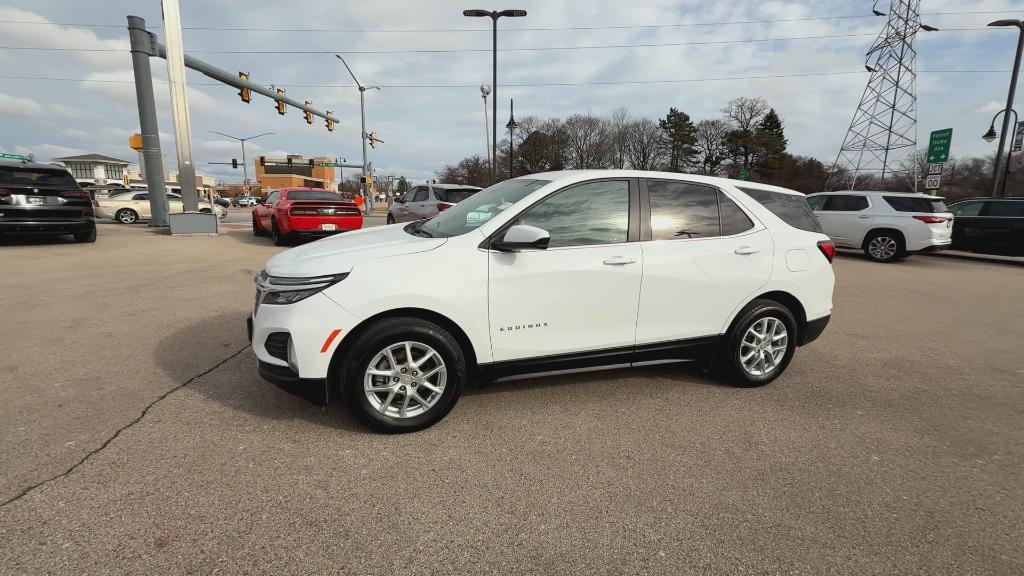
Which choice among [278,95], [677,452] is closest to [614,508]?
[677,452]

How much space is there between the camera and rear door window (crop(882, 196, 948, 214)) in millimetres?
11523

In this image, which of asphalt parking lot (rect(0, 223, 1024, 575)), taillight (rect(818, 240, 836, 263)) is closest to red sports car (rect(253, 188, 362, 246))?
asphalt parking lot (rect(0, 223, 1024, 575))

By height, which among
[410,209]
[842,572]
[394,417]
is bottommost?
[842,572]

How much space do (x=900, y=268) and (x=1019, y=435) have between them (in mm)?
9893

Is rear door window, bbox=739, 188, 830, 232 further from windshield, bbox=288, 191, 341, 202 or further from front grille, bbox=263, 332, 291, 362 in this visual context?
windshield, bbox=288, 191, 341, 202

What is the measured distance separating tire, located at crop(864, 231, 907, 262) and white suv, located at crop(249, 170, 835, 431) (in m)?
10.4

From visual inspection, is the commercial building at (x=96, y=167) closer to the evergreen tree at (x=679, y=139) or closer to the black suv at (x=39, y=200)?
the evergreen tree at (x=679, y=139)

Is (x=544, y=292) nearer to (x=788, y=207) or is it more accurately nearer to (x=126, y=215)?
(x=788, y=207)

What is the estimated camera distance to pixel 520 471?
2650 millimetres

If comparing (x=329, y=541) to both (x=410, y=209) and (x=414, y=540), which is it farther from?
(x=410, y=209)

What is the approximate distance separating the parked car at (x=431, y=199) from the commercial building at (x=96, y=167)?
113 meters

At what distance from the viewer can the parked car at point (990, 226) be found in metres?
11.7

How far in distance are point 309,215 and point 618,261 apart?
1032 centimetres

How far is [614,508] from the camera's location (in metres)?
2.35
